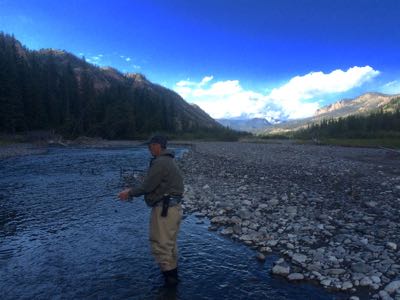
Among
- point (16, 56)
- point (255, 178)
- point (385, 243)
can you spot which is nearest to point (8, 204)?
point (255, 178)

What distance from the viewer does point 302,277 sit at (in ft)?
28.0

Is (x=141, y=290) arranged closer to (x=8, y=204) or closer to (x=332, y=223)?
(x=332, y=223)

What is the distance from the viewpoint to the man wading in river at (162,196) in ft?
25.6

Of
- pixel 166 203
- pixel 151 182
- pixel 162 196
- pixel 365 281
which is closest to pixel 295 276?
pixel 365 281

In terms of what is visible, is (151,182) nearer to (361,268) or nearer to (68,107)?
(361,268)

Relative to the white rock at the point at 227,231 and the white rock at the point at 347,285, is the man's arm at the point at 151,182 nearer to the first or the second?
the white rock at the point at 347,285

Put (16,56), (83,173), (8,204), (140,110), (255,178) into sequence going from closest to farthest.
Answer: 1. (8,204)
2. (255,178)
3. (83,173)
4. (16,56)
5. (140,110)

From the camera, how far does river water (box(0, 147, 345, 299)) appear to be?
8.05 meters

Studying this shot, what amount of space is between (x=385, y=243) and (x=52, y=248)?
970 centimetres

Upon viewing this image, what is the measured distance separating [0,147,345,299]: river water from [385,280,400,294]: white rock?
95cm

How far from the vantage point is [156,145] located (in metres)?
8.03

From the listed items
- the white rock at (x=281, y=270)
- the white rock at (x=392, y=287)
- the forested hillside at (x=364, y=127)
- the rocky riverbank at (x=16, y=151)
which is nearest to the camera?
the white rock at (x=392, y=287)

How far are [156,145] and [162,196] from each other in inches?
44.8

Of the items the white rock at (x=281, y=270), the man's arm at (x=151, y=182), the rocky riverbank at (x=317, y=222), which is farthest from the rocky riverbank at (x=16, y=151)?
the white rock at (x=281, y=270)
